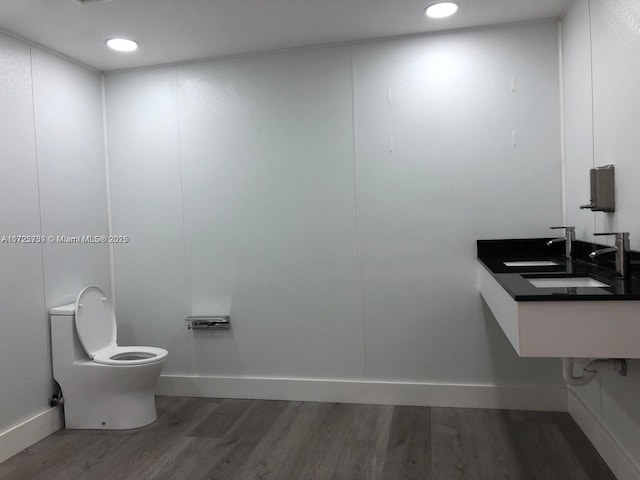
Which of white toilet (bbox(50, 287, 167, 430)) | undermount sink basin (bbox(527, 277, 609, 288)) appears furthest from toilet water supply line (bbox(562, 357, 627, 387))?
white toilet (bbox(50, 287, 167, 430))

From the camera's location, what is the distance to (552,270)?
7.61 feet

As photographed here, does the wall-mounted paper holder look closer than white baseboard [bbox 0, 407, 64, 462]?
No

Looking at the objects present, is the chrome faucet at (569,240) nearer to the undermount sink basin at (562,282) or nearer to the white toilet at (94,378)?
the undermount sink basin at (562,282)

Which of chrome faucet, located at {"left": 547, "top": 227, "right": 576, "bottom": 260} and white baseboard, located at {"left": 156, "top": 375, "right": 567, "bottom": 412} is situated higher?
chrome faucet, located at {"left": 547, "top": 227, "right": 576, "bottom": 260}

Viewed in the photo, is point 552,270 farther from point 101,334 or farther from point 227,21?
point 101,334

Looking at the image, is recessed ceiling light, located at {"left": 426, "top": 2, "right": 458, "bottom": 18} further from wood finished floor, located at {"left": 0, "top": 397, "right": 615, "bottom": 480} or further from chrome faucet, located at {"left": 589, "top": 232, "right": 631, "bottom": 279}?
wood finished floor, located at {"left": 0, "top": 397, "right": 615, "bottom": 480}

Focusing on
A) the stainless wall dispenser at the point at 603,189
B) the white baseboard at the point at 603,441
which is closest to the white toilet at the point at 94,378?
the white baseboard at the point at 603,441

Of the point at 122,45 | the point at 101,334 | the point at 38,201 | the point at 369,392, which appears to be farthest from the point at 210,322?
the point at 122,45

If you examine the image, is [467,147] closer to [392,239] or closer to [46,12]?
[392,239]

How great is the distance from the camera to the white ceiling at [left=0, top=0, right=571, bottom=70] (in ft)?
8.52

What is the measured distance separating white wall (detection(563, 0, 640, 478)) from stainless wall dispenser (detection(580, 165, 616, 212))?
3 cm

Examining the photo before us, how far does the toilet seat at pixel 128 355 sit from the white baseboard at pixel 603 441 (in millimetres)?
2455

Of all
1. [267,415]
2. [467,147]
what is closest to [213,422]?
[267,415]

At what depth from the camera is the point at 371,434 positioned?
9.17 ft
